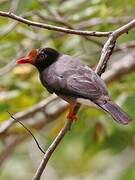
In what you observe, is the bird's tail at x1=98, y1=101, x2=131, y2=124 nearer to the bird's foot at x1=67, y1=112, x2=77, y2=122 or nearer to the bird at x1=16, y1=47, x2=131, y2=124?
the bird at x1=16, y1=47, x2=131, y2=124

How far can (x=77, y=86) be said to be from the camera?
3811 millimetres

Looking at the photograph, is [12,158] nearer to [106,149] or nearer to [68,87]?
[106,149]

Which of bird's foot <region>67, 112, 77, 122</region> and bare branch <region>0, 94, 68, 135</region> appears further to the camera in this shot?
bare branch <region>0, 94, 68, 135</region>

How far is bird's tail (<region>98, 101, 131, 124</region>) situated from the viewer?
3.49 m

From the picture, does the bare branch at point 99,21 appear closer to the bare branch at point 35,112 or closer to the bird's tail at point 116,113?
the bare branch at point 35,112

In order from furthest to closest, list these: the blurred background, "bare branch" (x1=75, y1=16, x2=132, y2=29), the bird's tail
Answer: "bare branch" (x1=75, y1=16, x2=132, y2=29)
the blurred background
the bird's tail

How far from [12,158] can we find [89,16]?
2364 mm

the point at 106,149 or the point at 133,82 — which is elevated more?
the point at 133,82

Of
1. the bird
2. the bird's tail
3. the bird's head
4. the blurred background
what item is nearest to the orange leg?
the bird

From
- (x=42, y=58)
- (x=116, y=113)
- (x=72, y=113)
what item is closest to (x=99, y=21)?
(x=42, y=58)

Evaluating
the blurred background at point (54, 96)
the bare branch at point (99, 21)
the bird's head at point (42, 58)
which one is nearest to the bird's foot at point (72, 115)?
the bird's head at point (42, 58)

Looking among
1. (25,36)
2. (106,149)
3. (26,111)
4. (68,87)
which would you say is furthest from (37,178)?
(25,36)

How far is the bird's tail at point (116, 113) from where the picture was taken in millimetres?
3486

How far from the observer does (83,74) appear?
12.7ft
